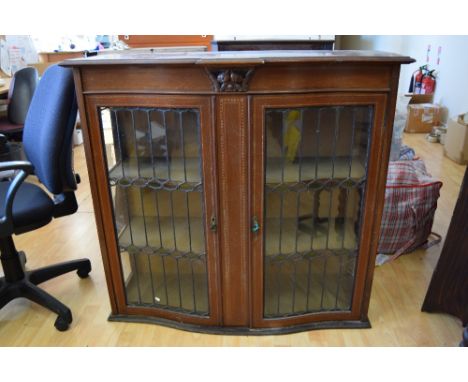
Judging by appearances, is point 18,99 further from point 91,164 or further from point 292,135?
point 292,135

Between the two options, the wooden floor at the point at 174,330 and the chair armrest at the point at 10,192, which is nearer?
the chair armrest at the point at 10,192

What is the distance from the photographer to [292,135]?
4.42ft

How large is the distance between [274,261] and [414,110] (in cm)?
386

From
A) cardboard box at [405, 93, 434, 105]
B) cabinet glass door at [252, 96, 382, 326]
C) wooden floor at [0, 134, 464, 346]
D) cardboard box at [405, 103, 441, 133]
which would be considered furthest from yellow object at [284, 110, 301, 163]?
cardboard box at [405, 93, 434, 105]

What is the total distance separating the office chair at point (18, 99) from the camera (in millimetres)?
3131

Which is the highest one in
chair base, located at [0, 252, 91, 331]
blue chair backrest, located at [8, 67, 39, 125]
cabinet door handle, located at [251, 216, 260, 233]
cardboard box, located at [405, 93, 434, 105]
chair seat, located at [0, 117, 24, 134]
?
blue chair backrest, located at [8, 67, 39, 125]

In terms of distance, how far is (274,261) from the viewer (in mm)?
1551

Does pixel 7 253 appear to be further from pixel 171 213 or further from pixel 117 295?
pixel 171 213

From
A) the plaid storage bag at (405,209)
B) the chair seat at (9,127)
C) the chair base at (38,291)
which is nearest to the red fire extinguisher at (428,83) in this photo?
the plaid storage bag at (405,209)

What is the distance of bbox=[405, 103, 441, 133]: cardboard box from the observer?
4625mm

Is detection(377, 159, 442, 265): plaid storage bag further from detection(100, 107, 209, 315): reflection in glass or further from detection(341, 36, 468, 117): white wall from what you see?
detection(341, 36, 468, 117): white wall

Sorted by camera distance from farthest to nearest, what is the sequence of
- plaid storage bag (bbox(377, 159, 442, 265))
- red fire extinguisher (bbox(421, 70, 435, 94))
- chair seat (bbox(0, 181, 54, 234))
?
red fire extinguisher (bbox(421, 70, 435, 94)), plaid storage bag (bbox(377, 159, 442, 265)), chair seat (bbox(0, 181, 54, 234))

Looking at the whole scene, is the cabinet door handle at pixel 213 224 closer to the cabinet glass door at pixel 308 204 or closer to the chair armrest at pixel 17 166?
the cabinet glass door at pixel 308 204

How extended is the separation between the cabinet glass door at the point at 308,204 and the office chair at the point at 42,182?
76 centimetres
